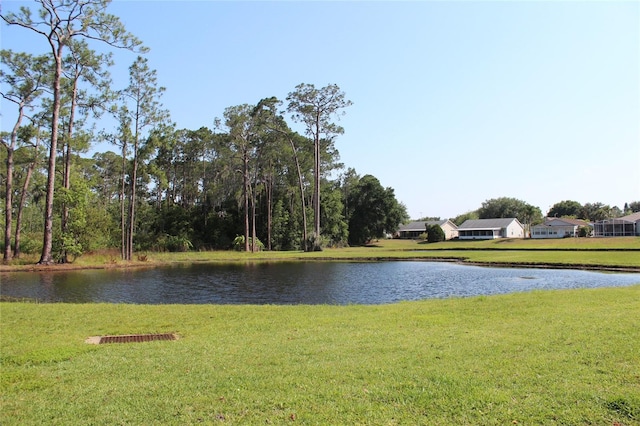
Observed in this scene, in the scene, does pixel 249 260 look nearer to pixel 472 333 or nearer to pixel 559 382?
pixel 472 333

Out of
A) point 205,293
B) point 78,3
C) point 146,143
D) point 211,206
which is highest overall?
point 78,3

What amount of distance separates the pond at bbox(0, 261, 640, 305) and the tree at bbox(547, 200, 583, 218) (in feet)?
376

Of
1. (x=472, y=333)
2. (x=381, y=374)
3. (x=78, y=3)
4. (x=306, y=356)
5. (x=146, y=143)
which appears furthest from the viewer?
(x=146, y=143)

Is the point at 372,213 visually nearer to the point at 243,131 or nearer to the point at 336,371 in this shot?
the point at 243,131

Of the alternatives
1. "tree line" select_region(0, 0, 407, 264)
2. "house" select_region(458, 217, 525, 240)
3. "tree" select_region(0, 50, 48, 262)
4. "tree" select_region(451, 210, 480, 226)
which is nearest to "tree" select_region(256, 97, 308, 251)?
"tree line" select_region(0, 0, 407, 264)

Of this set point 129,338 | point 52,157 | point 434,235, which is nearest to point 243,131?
point 52,157

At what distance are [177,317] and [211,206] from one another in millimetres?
59156

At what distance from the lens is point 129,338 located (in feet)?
31.5

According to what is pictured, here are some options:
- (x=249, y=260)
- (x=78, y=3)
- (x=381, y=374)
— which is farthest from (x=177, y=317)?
(x=249, y=260)

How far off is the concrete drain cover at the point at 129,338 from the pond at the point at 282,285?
8.14 meters

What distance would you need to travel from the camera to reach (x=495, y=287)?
22.1 metres

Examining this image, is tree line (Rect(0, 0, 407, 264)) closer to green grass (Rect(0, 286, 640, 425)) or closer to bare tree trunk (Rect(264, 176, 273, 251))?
bare tree trunk (Rect(264, 176, 273, 251))

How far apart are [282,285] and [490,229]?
80889mm

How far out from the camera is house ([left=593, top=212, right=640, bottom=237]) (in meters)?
75.0
